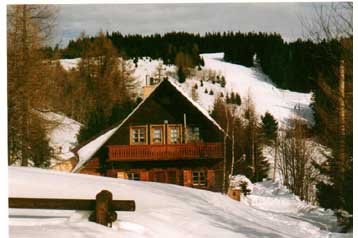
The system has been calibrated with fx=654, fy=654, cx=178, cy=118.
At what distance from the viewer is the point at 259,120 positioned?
8.47 m

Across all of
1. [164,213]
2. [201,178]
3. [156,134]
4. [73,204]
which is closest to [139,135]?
[156,134]

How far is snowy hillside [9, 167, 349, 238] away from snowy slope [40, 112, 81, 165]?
0.30 m

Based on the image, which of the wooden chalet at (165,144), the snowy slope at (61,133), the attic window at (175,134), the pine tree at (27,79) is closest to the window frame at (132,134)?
the wooden chalet at (165,144)

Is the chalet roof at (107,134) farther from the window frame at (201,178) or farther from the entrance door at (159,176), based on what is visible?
the entrance door at (159,176)

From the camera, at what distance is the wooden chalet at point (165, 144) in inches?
330

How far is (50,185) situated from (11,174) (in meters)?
0.50

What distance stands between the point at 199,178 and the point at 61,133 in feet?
6.22

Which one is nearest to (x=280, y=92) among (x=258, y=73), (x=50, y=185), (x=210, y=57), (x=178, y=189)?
(x=258, y=73)

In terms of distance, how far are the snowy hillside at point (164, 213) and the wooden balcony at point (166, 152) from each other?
333 mm

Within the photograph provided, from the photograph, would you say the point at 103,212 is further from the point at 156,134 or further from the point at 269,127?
the point at 269,127

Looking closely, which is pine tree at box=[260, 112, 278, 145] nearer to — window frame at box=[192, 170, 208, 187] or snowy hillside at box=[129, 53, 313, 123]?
snowy hillside at box=[129, 53, 313, 123]

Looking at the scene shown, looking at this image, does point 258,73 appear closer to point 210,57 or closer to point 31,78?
point 210,57

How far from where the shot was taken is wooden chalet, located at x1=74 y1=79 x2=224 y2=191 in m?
8.39

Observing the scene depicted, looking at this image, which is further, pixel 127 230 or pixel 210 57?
pixel 210 57
